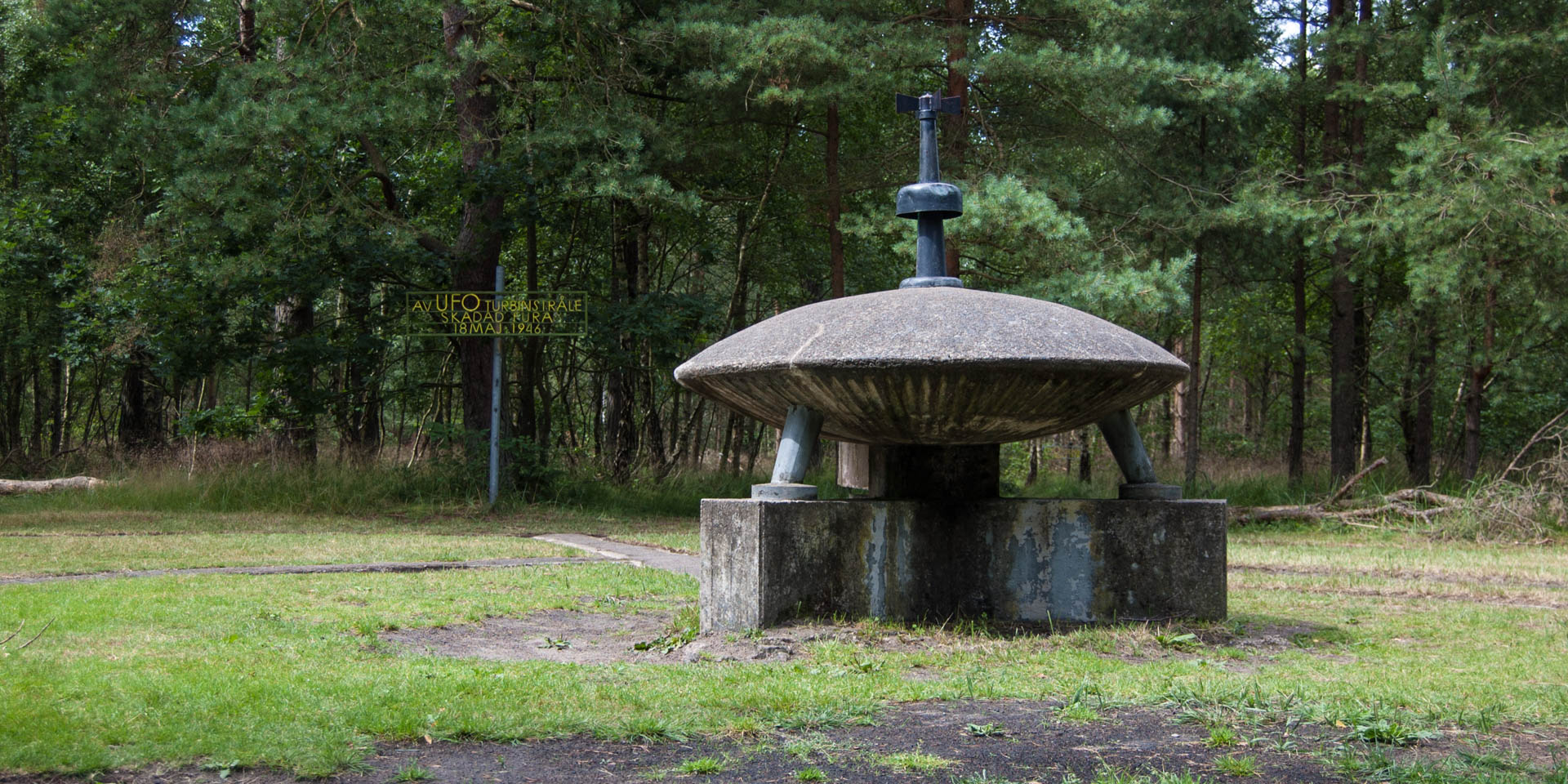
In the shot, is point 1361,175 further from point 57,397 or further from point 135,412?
point 57,397

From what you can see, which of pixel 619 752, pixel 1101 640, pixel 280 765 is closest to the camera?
pixel 280 765

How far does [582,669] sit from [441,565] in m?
4.41

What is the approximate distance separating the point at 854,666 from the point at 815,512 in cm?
105

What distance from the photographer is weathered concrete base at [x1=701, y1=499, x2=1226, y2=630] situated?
5.58m

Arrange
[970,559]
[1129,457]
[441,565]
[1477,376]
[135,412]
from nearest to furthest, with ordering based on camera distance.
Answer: [970,559] → [1129,457] → [441,565] → [1477,376] → [135,412]

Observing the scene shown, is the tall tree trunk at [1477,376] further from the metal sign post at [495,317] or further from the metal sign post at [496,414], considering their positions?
the metal sign post at [496,414]

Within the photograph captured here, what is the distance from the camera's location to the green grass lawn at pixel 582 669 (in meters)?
3.47

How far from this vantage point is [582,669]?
183 inches

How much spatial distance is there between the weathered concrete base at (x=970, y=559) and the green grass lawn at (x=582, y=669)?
314 mm

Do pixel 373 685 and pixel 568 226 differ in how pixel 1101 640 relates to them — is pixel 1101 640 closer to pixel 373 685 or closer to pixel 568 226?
Answer: pixel 373 685

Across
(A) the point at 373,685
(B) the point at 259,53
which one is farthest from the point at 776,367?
(B) the point at 259,53

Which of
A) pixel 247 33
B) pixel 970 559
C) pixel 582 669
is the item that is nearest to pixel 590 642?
pixel 582 669

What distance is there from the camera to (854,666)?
4758mm

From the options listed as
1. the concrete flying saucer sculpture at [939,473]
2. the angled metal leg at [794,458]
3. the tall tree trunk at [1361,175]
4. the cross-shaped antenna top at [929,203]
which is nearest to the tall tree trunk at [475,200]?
the cross-shaped antenna top at [929,203]
